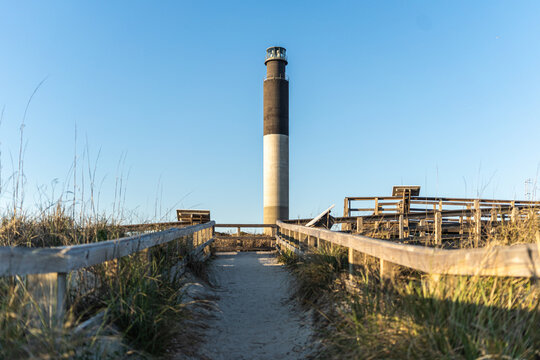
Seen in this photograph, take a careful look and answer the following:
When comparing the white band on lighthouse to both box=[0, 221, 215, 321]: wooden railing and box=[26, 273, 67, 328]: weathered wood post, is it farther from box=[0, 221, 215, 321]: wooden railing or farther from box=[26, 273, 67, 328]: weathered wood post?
box=[26, 273, 67, 328]: weathered wood post

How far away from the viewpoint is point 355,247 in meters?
4.67

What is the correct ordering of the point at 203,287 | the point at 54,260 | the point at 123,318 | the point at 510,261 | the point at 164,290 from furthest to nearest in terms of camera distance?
the point at 203,287, the point at 164,290, the point at 123,318, the point at 54,260, the point at 510,261

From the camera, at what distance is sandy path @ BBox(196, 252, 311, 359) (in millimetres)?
4219

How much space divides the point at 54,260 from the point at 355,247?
3.12 m

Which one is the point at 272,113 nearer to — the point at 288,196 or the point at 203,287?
the point at 288,196

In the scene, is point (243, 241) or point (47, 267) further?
point (243, 241)

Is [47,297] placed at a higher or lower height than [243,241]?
higher

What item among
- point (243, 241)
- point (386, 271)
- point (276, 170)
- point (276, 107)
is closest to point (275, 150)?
point (276, 170)

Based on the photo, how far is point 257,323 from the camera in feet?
17.6

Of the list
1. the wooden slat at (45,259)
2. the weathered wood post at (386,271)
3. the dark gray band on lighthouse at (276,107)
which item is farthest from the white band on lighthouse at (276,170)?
the wooden slat at (45,259)

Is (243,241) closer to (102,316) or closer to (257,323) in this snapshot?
(257,323)

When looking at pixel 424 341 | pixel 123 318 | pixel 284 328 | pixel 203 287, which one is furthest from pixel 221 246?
pixel 424 341

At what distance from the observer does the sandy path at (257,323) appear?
4.22 metres

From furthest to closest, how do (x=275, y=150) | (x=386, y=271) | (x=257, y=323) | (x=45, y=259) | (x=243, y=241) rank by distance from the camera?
1. (x=275, y=150)
2. (x=243, y=241)
3. (x=257, y=323)
4. (x=386, y=271)
5. (x=45, y=259)
